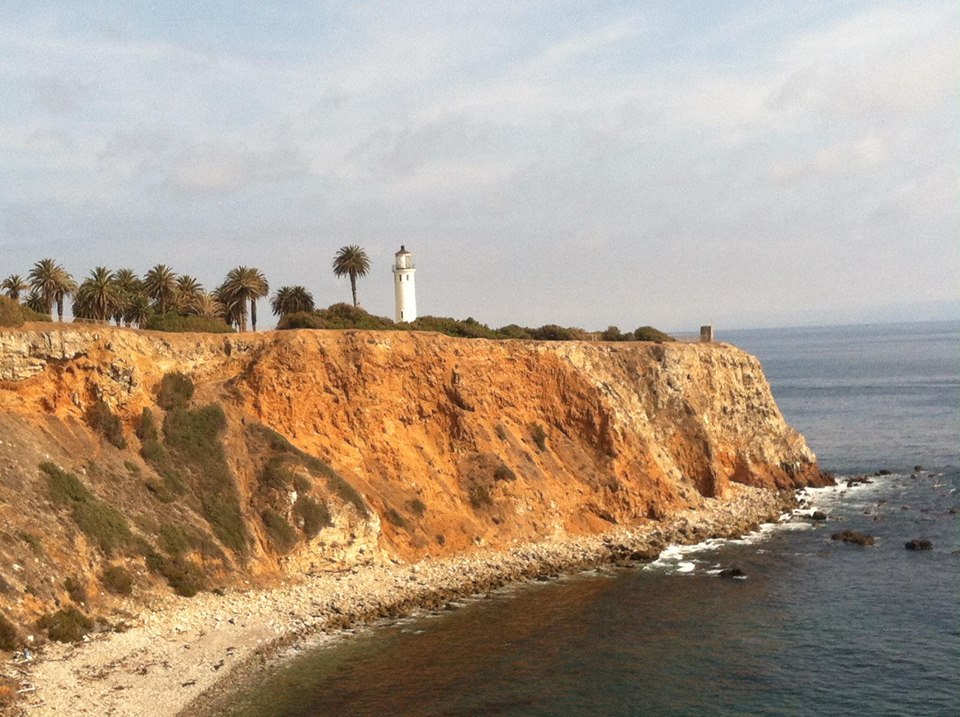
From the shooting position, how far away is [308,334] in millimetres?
50406

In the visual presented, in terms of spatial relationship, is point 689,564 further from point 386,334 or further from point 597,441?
point 386,334

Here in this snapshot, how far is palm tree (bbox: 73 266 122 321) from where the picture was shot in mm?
53938

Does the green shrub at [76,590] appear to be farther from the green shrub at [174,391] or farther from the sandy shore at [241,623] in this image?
the green shrub at [174,391]

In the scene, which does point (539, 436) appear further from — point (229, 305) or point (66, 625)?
point (66, 625)

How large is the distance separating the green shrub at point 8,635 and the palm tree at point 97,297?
1067 inches

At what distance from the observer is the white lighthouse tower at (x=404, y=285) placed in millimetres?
71000

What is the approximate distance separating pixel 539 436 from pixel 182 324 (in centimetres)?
2502

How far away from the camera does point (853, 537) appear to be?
5156cm

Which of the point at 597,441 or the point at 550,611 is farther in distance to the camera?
the point at 597,441

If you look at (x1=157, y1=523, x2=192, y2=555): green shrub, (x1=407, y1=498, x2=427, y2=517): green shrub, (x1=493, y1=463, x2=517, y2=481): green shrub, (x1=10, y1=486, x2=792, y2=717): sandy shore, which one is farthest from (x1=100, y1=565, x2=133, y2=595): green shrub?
(x1=493, y1=463, x2=517, y2=481): green shrub

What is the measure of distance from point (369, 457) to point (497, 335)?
22654mm

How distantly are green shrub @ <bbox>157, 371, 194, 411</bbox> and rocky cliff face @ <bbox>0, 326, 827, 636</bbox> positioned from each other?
0.12 meters

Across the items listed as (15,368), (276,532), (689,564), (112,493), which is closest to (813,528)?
(689,564)

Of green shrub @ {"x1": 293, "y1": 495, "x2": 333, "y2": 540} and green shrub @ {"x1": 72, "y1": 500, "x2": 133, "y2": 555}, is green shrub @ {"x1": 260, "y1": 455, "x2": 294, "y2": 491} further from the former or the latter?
green shrub @ {"x1": 72, "y1": 500, "x2": 133, "y2": 555}
